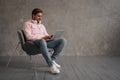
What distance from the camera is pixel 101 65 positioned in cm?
496

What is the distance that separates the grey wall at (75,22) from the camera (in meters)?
6.27

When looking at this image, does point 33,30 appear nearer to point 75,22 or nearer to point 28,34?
point 28,34

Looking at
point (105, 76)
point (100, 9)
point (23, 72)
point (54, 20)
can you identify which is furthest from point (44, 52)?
point (100, 9)

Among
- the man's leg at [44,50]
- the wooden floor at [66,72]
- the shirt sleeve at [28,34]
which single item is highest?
the shirt sleeve at [28,34]

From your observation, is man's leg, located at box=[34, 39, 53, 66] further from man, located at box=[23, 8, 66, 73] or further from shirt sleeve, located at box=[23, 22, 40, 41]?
shirt sleeve, located at box=[23, 22, 40, 41]

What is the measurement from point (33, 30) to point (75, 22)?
1972mm

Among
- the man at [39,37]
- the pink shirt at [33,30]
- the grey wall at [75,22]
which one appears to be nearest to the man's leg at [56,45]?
the man at [39,37]

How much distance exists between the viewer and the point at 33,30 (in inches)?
182

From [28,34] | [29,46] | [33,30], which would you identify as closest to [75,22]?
[33,30]

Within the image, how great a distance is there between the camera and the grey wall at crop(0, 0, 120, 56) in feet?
20.6

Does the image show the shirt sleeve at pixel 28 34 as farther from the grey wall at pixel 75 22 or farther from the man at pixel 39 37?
the grey wall at pixel 75 22

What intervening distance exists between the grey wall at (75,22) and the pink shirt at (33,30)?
65.4 inches

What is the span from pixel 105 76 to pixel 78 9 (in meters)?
2.76

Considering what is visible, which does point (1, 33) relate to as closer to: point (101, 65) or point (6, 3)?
point (6, 3)
